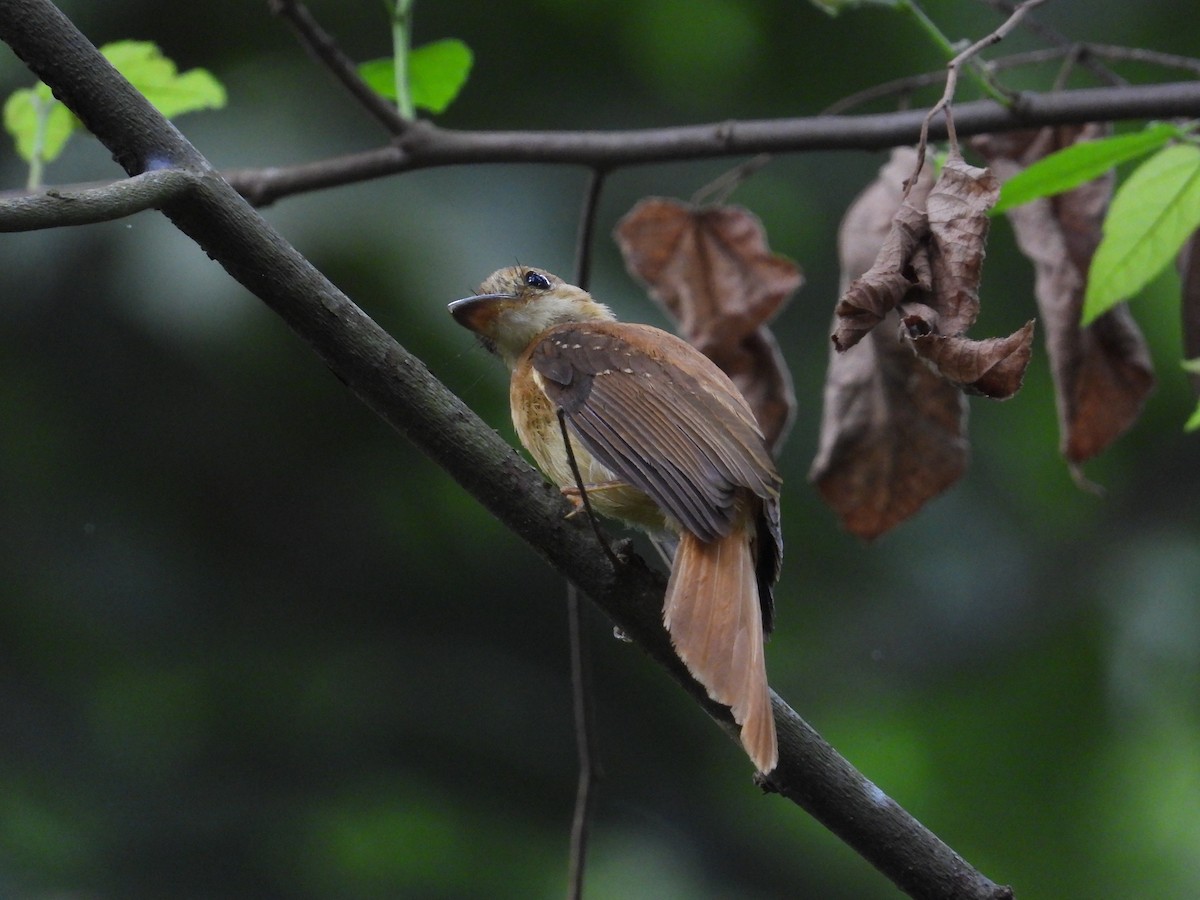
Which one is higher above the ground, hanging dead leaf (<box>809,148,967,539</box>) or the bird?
the bird

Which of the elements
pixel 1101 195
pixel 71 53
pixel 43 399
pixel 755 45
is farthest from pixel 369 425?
pixel 71 53

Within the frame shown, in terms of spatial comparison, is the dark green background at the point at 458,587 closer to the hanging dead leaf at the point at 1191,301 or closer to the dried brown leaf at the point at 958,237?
the hanging dead leaf at the point at 1191,301

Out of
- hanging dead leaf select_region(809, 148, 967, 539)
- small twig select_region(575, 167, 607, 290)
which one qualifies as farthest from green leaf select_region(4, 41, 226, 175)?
hanging dead leaf select_region(809, 148, 967, 539)

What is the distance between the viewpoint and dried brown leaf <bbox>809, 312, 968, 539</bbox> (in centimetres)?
274

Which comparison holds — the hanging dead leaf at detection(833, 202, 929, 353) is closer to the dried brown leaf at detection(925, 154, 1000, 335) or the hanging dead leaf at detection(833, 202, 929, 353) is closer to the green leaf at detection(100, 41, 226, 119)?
the dried brown leaf at detection(925, 154, 1000, 335)

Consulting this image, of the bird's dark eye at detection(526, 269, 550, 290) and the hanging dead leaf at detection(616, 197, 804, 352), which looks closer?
the hanging dead leaf at detection(616, 197, 804, 352)

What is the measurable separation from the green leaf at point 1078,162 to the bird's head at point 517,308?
1.20 meters

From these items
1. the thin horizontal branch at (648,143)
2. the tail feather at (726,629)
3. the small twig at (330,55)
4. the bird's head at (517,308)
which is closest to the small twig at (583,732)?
the tail feather at (726,629)

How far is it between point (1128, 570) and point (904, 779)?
1.44 m

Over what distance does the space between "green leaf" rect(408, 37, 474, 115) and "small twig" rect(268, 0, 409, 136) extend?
16cm

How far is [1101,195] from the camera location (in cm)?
279

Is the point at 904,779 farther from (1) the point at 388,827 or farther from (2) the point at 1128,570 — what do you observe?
(1) the point at 388,827

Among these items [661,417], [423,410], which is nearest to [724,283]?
[661,417]

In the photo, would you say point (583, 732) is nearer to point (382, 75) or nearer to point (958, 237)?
point (958, 237)
